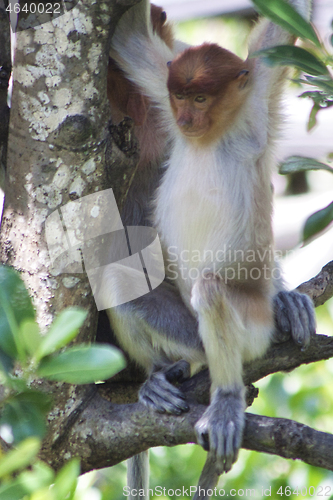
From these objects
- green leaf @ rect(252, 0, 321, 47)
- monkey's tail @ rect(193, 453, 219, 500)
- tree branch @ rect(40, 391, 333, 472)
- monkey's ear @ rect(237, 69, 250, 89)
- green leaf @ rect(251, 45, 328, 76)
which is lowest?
monkey's tail @ rect(193, 453, 219, 500)

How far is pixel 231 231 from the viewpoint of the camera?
2.43 metres

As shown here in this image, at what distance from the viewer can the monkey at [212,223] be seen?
87.0 inches

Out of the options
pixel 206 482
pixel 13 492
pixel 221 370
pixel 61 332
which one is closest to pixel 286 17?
pixel 61 332

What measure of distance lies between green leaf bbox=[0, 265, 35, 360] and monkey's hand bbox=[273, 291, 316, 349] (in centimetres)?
163

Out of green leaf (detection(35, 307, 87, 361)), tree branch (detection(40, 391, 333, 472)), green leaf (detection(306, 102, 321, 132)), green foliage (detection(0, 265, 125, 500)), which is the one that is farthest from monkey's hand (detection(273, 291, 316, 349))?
green leaf (detection(35, 307, 87, 361))

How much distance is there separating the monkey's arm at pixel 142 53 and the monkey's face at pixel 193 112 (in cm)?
13

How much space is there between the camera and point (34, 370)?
0.98m

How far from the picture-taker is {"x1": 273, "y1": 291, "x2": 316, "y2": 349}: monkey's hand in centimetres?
243

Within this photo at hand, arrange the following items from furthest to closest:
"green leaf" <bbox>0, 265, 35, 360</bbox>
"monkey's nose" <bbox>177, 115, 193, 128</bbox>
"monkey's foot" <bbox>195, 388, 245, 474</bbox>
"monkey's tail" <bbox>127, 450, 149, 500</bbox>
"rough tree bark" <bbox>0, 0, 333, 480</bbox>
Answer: "monkey's tail" <bbox>127, 450, 149, 500</bbox>, "monkey's nose" <bbox>177, 115, 193, 128</bbox>, "monkey's foot" <bbox>195, 388, 245, 474</bbox>, "rough tree bark" <bbox>0, 0, 333, 480</bbox>, "green leaf" <bbox>0, 265, 35, 360</bbox>

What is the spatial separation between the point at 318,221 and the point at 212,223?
682 mm

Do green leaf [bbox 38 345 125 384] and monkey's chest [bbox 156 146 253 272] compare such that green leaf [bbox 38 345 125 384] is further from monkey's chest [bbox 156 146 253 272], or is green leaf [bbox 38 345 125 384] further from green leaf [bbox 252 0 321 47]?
monkey's chest [bbox 156 146 253 272]

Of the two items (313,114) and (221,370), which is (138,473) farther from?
(313,114)

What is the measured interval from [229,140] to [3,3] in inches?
44.1

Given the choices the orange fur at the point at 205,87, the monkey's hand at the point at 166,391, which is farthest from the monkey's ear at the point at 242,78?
the monkey's hand at the point at 166,391
